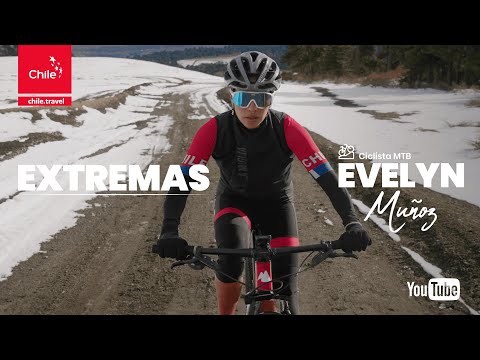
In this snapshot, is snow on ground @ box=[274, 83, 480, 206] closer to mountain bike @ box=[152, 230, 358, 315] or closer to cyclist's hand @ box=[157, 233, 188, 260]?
mountain bike @ box=[152, 230, 358, 315]

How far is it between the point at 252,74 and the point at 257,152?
672mm

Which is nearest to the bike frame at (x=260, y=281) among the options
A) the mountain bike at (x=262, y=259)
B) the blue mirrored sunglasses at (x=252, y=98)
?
the mountain bike at (x=262, y=259)

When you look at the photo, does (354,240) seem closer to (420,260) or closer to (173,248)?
(173,248)

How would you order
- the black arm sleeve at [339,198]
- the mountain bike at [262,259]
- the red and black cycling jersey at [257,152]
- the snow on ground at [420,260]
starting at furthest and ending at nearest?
1. the snow on ground at [420,260]
2. the red and black cycling jersey at [257,152]
3. the black arm sleeve at [339,198]
4. the mountain bike at [262,259]

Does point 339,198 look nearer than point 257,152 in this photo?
Yes

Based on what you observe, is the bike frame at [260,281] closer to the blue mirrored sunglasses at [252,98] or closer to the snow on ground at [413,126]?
the blue mirrored sunglasses at [252,98]

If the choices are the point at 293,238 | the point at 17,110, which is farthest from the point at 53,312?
the point at 17,110

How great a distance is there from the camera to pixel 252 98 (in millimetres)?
3012

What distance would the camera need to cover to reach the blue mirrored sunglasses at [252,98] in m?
3.00

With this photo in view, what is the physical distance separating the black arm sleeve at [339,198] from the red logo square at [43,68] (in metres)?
3.98

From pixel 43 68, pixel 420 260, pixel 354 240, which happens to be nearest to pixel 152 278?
pixel 354 240

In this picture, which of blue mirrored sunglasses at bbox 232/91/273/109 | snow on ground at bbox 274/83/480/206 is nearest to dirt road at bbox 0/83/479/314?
snow on ground at bbox 274/83/480/206
